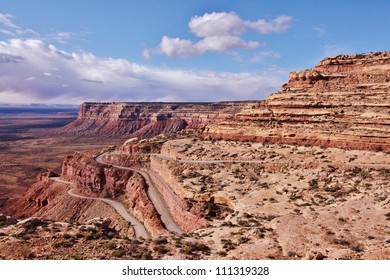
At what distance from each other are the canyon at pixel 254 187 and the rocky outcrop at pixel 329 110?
0.51ft

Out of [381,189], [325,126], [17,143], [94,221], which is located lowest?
[17,143]

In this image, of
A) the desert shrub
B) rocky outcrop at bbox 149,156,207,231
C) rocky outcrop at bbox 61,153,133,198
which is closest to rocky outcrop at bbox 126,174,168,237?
rocky outcrop at bbox 149,156,207,231

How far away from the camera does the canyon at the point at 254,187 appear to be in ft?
62.8

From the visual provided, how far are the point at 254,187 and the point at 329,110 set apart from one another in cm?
1879

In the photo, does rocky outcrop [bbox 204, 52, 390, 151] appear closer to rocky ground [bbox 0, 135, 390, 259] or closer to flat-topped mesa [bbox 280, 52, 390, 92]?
flat-topped mesa [bbox 280, 52, 390, 92]

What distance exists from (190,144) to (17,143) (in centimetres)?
16233

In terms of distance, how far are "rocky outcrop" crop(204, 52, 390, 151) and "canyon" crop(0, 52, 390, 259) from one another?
15cm

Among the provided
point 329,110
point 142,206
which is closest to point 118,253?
point 142,206

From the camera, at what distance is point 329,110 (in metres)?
45.5

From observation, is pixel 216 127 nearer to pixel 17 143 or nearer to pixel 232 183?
pixel 232 183

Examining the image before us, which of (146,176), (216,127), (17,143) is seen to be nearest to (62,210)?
(146,176)

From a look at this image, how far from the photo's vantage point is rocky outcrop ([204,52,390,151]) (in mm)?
40194

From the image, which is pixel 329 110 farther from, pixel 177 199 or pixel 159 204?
pixel 159 204

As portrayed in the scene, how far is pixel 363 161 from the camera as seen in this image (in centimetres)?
3616
